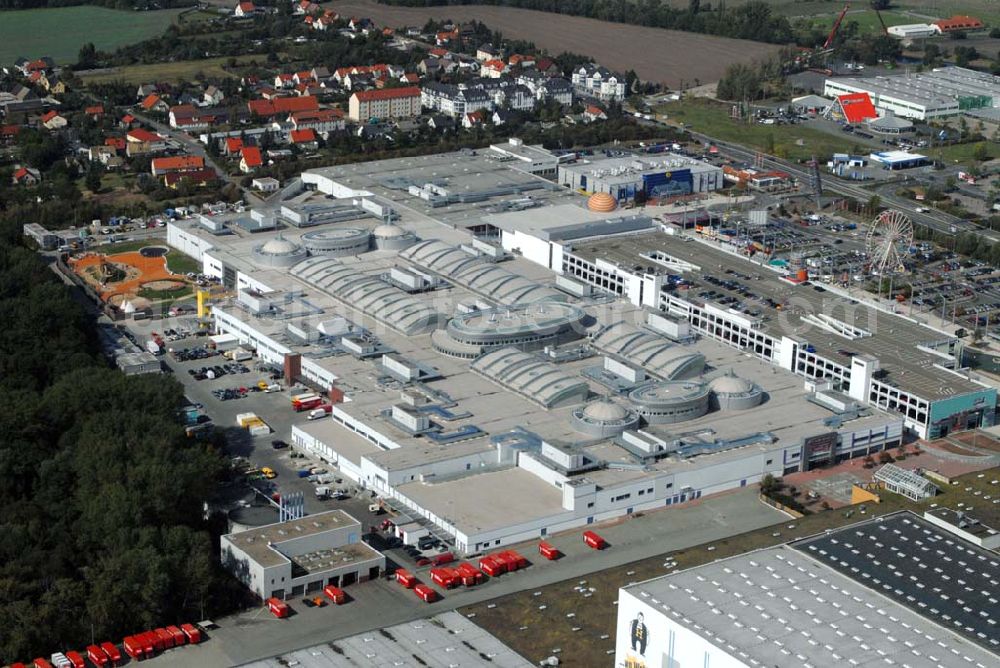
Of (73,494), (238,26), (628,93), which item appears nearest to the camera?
(73,494)

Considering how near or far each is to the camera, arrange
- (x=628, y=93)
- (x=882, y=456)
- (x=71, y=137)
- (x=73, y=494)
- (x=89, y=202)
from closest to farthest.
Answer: (x=73, y=494) < (x=882, y=456) < (x=89, y=202) < (x=71, y=137) < (x=628, y=93)

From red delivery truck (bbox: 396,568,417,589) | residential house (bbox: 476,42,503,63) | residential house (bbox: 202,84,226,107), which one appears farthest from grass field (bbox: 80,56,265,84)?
red delivery truck (bbox: 396,568,417,589)

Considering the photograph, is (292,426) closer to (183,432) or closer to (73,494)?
(183,432)

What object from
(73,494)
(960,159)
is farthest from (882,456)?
(960,159)

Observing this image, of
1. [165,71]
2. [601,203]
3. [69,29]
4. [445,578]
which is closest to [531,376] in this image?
[445,578]

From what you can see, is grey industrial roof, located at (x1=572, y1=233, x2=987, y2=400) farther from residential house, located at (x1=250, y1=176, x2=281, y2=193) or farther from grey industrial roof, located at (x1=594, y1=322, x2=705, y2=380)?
residential house, located at (x1=250, y1=176, x2=281, y2=193)

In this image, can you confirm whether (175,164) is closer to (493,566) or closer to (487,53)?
(487,53)

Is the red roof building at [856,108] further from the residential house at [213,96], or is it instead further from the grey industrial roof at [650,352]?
the grey industrial roof at [650,352]
